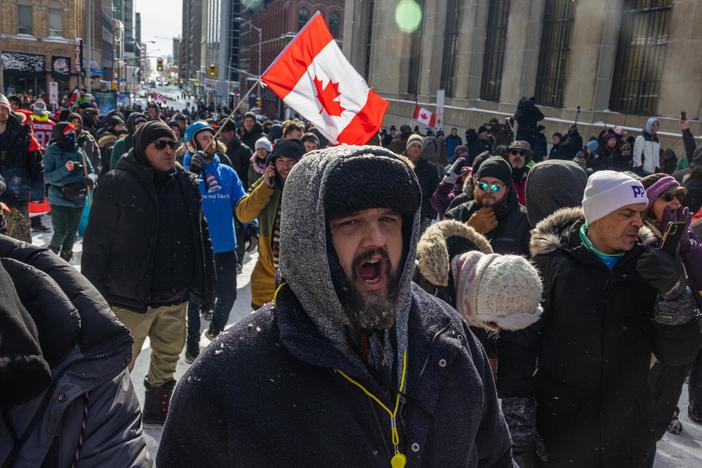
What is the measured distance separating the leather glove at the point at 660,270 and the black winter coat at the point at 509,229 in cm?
145

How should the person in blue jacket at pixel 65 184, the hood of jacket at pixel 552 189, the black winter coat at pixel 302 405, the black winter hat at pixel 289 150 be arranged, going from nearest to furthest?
1. the black winter coat at pixel 302 405
2. the hood of jacket at pixel 552 189
3. the black winter hat at pixel 289 150
4. the person in blue jacket at pixel 65 184

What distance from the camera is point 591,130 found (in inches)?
746

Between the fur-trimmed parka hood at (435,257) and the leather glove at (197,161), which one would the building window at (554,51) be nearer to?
the leather glove at (197,161)

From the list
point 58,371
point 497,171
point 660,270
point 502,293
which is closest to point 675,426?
point 497,171

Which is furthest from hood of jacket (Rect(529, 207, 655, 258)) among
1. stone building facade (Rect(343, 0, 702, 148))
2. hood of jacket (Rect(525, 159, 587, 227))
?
stone building facade (Rect(343, 0, 702, 148))

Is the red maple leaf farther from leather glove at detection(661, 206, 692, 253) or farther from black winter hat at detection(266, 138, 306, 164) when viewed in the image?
leather glove at detection(661, 206, 692, 253)

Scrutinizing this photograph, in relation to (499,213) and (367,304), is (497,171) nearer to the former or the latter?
(499,213)

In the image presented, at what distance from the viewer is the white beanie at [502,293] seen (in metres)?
2.59

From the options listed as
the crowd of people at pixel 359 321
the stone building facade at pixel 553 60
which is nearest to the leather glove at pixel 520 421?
the crowd of people at pixel 359 321

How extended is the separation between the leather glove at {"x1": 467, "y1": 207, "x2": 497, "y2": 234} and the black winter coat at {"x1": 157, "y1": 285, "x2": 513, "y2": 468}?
8.80ft

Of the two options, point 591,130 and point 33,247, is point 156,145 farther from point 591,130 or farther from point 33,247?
point 591,130

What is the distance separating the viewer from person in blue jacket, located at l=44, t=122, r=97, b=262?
851cm

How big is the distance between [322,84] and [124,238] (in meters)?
2.69

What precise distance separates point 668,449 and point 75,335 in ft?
14.3
